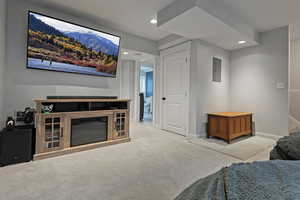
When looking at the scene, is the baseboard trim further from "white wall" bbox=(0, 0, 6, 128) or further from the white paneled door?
"white wall" bbox=(0, 0, 6, 128)

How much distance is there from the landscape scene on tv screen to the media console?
2.41 ft

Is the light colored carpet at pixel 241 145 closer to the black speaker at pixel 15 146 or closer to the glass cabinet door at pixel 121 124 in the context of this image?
the glass cabinet door at pixel 121 124

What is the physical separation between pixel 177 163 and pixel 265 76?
317 centimetres

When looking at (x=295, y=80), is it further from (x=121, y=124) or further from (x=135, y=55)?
(x=121, y=124)

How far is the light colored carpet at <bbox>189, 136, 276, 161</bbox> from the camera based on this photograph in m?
2.57

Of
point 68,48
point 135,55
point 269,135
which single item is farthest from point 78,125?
point 269,135

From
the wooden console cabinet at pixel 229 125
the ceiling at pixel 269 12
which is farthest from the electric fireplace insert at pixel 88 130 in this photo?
the ceiling at pixel 269 12

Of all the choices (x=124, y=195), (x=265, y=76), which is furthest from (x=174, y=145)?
(x=265, y=76)

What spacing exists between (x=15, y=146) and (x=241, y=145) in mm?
3763

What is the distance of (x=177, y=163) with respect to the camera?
2.13m

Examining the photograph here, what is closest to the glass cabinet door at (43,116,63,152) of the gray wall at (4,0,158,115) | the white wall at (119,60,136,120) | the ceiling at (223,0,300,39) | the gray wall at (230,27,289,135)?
the gray wall at (4,0,158,115)

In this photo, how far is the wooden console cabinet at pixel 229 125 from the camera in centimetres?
316

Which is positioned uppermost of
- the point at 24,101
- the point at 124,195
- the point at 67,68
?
the point at 67,68

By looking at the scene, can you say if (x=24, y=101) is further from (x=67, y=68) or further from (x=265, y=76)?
(x=265, y=76)
